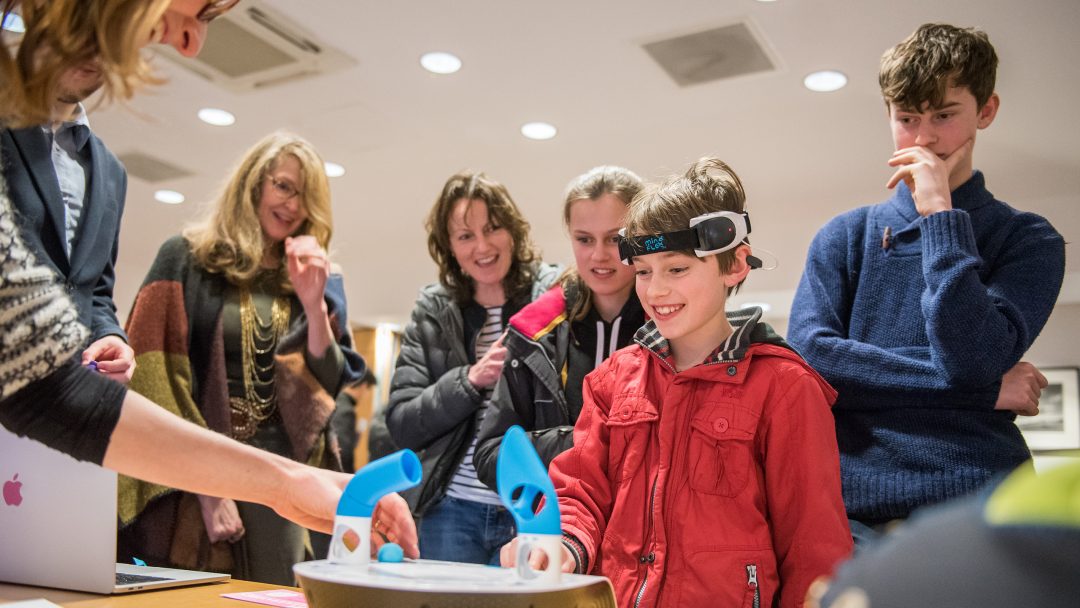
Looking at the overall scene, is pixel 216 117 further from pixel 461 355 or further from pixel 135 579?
pixel 135 579

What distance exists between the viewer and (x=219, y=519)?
1766mm

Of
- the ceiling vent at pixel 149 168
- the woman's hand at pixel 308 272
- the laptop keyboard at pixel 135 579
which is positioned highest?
the ceiling vent at pixel 149 168

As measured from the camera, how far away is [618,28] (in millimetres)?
3303

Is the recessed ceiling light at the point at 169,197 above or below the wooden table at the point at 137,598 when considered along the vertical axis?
above

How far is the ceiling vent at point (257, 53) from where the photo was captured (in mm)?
3359

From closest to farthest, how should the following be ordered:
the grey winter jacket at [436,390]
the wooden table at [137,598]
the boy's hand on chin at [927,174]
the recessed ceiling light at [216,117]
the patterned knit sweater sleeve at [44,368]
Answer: the patterned knit sweater sleeve at [44,368] < the wooden table at [137,598] < the boy's hand on chin at [927,174] < the grey winter jacket at [436,390] < the recessed ceiling light at [216,117]

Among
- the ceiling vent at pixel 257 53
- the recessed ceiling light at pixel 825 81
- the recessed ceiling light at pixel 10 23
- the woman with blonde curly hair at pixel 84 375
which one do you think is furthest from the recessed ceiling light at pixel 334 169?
the woman with blonde curly hair at pixel 84 375

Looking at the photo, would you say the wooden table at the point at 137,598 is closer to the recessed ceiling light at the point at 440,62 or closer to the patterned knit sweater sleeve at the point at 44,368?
the patterned knit sweater sleeve at the point at 44,368

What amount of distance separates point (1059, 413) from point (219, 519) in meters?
5.91

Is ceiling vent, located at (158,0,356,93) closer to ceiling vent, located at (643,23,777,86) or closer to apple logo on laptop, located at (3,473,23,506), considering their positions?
ceiling vent, located at (643,23,777,86)

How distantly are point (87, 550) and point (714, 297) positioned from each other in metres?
0.93

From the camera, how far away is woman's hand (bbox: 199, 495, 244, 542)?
5.78 ft

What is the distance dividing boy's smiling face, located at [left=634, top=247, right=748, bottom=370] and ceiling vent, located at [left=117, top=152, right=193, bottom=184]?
14.3 feet

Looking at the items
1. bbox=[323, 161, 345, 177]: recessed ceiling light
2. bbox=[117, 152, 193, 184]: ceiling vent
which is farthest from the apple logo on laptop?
bbox=[117, 152, 193, 184]: ceiling vent
